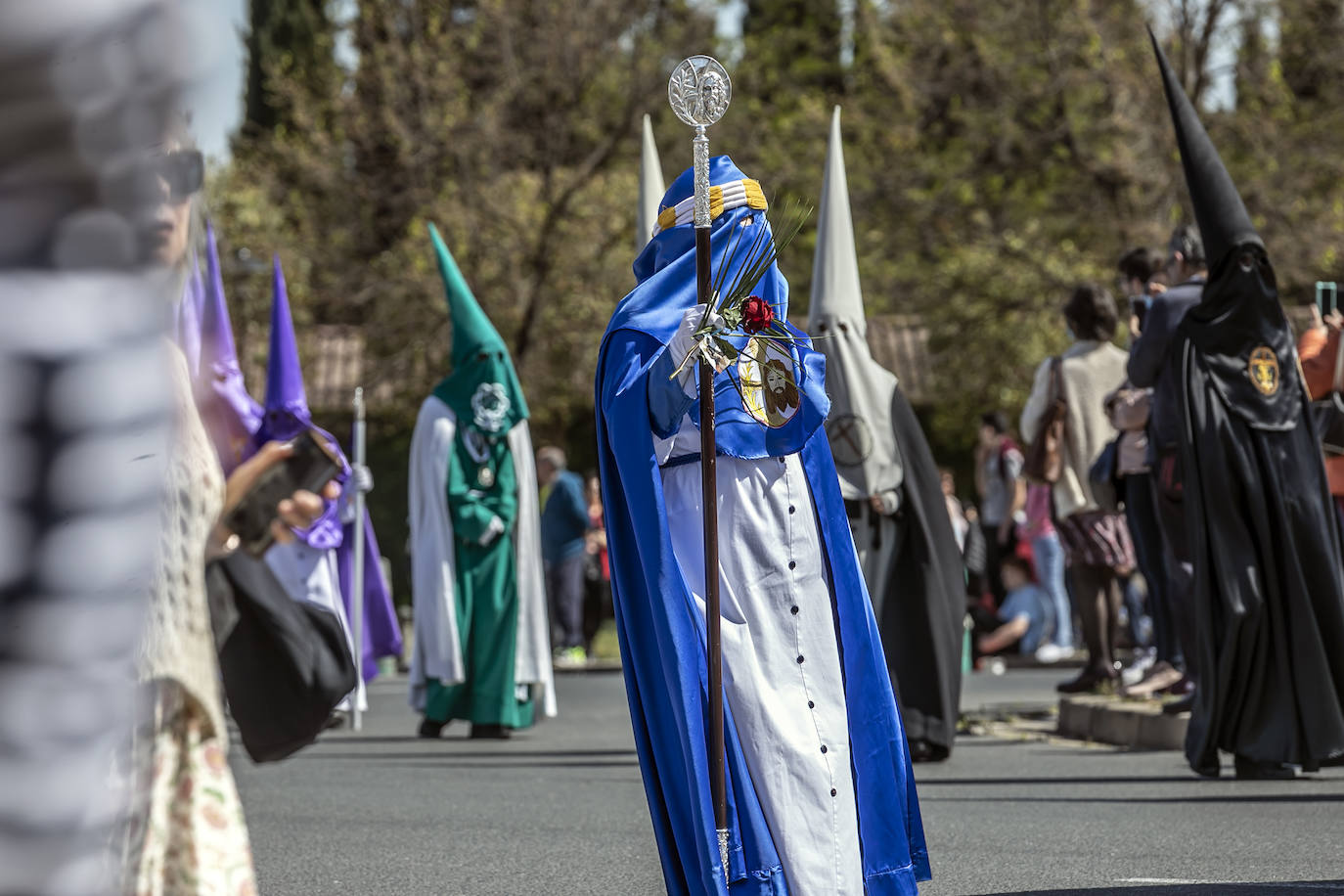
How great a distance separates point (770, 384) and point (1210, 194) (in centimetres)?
405

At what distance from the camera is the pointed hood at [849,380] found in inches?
354

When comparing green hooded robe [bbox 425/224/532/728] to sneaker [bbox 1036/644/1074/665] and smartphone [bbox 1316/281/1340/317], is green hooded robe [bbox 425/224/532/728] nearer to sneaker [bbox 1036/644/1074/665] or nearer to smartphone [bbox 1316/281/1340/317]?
smartphone [bbox 1316/281/1340/317]

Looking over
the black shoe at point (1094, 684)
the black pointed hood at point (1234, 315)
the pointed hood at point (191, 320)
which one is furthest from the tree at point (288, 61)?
the pointed hood at point (191, 320)

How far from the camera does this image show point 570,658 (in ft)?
63.7

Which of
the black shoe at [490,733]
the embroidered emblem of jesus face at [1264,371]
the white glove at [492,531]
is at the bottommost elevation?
the black shoe at [490,733]

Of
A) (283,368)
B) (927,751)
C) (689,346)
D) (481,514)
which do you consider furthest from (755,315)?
→ (481,514)

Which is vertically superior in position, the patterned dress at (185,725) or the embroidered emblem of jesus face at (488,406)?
the embroidered emblem of jesus face at (488,406)

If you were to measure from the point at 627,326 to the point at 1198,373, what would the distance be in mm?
4056

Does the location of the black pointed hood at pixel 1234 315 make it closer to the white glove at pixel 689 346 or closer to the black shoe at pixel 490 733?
the white glove at pixel 689 346

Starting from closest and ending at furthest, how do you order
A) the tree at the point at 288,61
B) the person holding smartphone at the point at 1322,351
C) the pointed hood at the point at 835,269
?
1. the person holding smartphone at the point at 1322,351
2. the pointed hood at the point at 835,269
3. the tree at the point at 288,61

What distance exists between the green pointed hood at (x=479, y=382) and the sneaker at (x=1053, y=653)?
729 centimetres

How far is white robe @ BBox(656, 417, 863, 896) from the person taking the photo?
423 centimetres

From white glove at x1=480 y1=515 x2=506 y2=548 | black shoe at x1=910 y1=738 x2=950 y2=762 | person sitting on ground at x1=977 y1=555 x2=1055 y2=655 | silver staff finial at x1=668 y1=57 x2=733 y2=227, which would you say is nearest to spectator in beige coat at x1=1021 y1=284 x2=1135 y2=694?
black shoe at x1=910 y1=738 x2=950 y2=762

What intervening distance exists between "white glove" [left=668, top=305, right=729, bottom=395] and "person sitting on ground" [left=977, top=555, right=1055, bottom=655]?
44.0 feet
